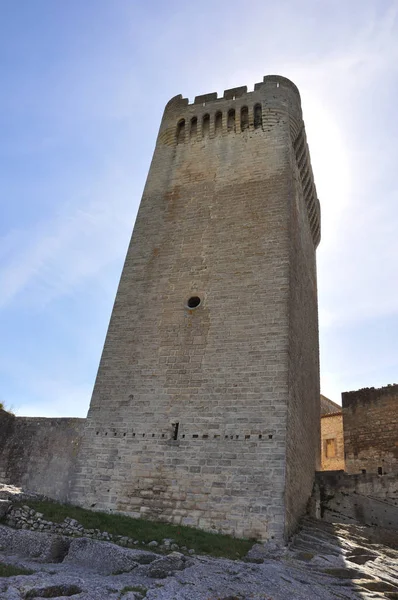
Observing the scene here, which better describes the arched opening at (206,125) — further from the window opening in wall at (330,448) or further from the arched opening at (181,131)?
the window opening in wall at (330,448)

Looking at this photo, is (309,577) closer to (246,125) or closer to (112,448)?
(112,448)

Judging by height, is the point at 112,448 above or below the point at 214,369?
below

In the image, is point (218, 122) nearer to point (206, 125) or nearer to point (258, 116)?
point (206, 125)

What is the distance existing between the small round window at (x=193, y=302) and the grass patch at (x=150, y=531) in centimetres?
505

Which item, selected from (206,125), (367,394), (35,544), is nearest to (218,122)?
(206,125)

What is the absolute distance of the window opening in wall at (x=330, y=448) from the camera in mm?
19000

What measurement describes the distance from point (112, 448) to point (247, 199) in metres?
7.27

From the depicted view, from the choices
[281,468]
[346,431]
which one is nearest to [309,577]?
[281,468]

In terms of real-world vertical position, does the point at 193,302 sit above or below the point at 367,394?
above

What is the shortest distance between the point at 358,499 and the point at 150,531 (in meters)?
6.38

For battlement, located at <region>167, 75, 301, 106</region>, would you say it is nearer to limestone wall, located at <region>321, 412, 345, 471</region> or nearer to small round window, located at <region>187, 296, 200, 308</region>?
small round window, located at <region>187, 296, 200, 308</region>

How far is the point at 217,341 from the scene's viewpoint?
37.6 ft

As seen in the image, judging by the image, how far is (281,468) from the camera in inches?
375

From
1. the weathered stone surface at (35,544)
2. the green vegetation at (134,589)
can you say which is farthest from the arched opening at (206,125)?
the green vegetation at (134,589)
